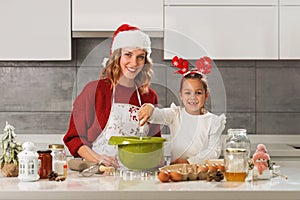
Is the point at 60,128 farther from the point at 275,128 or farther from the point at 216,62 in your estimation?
the point at 275,128

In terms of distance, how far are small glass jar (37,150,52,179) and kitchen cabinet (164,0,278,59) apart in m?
1.47

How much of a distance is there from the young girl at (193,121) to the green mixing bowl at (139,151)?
15 cm

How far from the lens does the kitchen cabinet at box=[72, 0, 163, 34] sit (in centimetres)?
302

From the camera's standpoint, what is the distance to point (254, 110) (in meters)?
3.38

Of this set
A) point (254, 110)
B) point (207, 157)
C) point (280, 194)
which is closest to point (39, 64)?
point (254, 110)

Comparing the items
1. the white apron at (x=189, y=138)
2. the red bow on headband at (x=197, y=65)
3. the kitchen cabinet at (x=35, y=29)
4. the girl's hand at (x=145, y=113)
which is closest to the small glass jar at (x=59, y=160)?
the girl's hand at (x=145, y=113)

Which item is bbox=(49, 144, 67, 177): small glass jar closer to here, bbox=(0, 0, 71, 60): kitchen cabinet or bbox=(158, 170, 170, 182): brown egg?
bbox=(158, 170, 170, 182): brown egg

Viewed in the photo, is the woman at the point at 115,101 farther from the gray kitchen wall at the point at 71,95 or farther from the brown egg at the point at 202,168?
the gray kitchen wall at the point at 71,95

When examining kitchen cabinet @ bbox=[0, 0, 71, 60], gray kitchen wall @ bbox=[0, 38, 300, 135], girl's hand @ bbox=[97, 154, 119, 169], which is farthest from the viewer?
gray kitchen wall @ bbox=[0, 38, 300, 135]

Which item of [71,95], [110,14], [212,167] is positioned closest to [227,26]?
[110,14]

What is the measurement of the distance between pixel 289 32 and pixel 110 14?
1.02m

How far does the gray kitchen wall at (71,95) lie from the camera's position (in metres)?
3.37

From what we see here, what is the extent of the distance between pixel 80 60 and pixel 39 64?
26 cm

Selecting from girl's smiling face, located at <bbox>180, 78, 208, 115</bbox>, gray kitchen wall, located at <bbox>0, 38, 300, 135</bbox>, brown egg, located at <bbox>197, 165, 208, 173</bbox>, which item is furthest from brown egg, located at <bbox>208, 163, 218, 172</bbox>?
gray kitchen wall, located at <bbox>0, 38, 300, 135</bbox>
